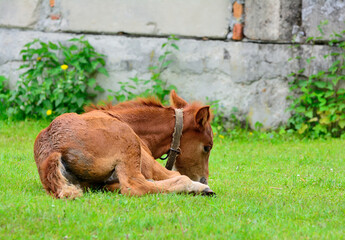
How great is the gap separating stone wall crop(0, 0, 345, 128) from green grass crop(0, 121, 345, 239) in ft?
9.73

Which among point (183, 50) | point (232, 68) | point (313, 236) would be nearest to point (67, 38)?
point (183, 50)

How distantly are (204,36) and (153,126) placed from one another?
14.5ft

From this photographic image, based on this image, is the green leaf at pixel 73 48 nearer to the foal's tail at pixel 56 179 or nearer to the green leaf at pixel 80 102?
the green leaf at pixel 80 102

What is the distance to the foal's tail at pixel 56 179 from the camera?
14.4 feet

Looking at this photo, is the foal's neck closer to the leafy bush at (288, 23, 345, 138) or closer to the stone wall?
the stone wall

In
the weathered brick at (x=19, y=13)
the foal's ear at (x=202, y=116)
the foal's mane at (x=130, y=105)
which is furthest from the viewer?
the weathered brick at (x=19, y=13)

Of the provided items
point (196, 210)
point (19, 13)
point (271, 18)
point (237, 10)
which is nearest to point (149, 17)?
point (237, 10)

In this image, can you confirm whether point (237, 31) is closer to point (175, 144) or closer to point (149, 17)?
point (149, 17)

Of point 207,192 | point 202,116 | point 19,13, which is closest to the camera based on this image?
point 207,192

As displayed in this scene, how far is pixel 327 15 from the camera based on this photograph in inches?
368

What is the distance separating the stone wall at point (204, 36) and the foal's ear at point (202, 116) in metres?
4.10

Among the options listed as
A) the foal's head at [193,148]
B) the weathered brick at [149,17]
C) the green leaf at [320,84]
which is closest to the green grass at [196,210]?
the foal's head at [193,148]

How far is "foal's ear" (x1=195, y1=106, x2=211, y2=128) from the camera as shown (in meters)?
5.44

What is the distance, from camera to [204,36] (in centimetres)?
959
